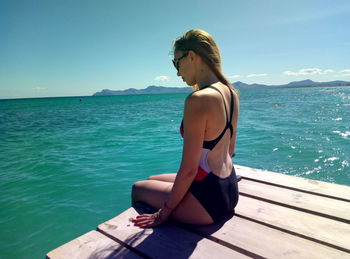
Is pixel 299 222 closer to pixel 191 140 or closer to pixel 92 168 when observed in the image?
pixel 191 140

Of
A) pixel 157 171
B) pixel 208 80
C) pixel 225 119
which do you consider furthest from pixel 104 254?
pixel 157 171

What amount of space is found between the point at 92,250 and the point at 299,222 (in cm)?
188

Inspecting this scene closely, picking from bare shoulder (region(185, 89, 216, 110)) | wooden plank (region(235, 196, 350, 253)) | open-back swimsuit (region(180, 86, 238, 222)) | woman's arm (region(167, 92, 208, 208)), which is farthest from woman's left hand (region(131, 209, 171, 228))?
bare shoulder (region(185, 89, 216, 110))

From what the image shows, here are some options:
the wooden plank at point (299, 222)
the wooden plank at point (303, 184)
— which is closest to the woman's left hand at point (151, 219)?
the wooden plank at point (299, 222)

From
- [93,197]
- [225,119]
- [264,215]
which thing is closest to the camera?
[225,119]

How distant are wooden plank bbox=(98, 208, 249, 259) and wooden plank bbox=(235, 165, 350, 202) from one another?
1641 millimetres

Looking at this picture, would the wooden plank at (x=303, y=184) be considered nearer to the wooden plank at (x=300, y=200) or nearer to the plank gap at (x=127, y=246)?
the wooden plank at (x=300, y=200)

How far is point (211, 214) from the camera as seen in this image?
2076 millimetres

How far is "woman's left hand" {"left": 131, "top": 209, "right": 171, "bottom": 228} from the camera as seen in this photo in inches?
83.4

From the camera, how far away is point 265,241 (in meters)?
1.90

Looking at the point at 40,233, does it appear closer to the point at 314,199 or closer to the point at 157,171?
the point at 157,171

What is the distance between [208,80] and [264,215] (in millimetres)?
1461

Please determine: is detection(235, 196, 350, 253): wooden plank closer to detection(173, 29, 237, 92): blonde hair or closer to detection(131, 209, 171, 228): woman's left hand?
detection(131, 209, 171, 228): woman's left hand

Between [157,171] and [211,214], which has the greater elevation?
[211,214]
